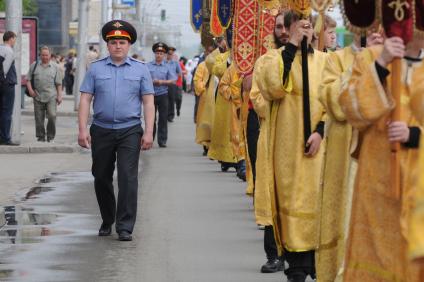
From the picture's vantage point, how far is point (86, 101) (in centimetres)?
1218

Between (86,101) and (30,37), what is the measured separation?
60.4ft

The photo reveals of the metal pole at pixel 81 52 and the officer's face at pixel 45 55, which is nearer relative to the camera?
the officer's face at pixel 45 55

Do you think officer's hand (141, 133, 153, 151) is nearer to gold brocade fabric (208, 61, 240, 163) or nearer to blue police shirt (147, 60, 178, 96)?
gold brocade fabric (208, 61, 240, 163)

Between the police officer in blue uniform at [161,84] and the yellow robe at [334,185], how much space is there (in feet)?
54.5

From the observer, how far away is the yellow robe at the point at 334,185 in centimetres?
791

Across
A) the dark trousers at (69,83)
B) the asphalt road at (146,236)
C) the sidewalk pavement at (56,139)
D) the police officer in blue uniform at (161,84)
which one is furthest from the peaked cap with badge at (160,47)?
the dark trousers at (69,83)

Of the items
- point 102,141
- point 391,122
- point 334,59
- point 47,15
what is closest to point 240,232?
point 102,141

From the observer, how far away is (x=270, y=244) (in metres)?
10.1

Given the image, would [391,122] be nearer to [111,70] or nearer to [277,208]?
[277,208]

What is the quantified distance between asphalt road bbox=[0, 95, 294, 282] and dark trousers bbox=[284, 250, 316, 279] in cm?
62

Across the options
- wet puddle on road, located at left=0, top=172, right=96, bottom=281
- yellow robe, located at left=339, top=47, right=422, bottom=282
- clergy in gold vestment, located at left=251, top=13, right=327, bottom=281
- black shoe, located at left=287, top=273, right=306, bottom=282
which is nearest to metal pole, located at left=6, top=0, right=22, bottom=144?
wet puddle on road, located at left=0, top=172, right=96, bottom=281

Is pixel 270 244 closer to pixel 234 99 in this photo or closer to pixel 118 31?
pixel 118 31

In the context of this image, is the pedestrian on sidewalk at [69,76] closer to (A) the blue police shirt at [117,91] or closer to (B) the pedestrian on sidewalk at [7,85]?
(B) the pedestrian on sidewalk at [7,85]

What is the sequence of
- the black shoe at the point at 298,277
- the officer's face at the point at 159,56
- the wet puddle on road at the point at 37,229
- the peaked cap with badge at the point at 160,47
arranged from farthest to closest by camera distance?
the officer's face at the point at 159,56 → the peaked cap with badge at the point at 160,47 → the wet puddle on road at the point at 37,229 → the black shoe at the point at 298,277
